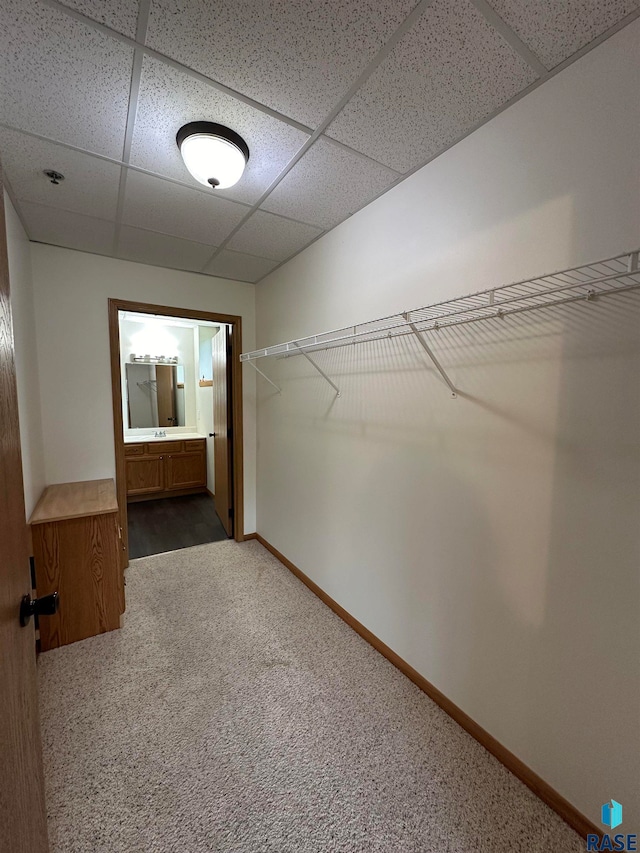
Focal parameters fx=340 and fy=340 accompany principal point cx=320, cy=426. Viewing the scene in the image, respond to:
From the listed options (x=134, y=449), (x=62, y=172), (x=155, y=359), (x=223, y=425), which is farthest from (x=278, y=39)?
(x=155, y=359)

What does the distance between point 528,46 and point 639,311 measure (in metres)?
0.87

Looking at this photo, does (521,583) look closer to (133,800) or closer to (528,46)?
(133,800)

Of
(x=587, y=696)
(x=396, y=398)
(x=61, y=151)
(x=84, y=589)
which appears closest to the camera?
(x=587, y=696)

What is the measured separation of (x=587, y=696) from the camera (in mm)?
1114

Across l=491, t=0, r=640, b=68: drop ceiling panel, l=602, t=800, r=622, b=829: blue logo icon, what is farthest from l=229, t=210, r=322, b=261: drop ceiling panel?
l=602, t=800, r=622, b=829: blue logo icon

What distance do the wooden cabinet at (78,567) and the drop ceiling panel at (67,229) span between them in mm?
1771

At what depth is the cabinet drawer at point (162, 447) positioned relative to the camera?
184 inches

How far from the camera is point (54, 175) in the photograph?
167 centimetres

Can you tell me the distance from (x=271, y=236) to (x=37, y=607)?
2.29 metres

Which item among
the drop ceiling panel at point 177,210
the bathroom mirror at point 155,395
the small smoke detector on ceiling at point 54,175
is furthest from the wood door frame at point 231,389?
the bathroom mirror at point 155,395

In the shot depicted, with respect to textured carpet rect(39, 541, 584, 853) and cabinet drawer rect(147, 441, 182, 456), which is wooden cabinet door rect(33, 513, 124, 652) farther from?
cabinet drawer rect(147, 441, 182, 456)

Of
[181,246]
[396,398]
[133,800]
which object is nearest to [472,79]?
[396,398]

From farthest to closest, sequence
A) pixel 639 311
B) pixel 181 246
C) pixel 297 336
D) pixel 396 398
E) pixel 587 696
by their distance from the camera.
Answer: pixel 297 336
pixel 181 246
pixel 396 398
pixel 587 696
pixel 639 311

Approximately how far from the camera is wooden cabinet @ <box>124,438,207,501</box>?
14.9ft
